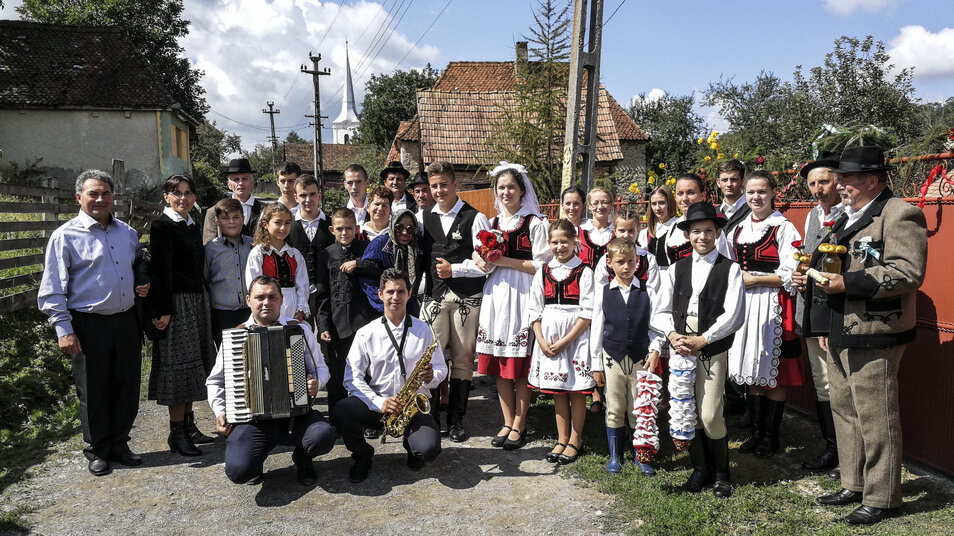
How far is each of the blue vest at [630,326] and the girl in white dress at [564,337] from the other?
0.23 metres

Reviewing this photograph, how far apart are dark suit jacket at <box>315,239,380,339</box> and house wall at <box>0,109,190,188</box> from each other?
74.4ft

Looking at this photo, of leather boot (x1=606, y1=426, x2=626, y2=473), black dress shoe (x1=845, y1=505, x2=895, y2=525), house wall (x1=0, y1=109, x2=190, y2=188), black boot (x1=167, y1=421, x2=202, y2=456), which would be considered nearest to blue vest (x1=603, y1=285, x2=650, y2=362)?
leather boot (x1=606, y1=426, x2=626, y2=473)

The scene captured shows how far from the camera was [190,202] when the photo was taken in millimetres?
5152

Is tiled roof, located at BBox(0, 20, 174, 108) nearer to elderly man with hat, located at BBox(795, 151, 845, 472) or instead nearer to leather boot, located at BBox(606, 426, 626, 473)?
leather boot, located at BBox(606, 426, 626, 473)

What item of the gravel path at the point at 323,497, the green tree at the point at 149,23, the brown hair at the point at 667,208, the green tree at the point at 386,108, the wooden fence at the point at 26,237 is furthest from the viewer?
the green tree at the point at 386,108

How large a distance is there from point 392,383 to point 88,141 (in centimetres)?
2500

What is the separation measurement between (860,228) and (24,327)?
28.1 ft

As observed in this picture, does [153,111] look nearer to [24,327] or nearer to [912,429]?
[24,327]

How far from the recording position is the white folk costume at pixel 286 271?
5.05 m

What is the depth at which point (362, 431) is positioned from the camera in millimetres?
4559

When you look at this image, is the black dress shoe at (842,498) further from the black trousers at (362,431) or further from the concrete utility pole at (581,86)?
the concrete utility pole at (581,86)

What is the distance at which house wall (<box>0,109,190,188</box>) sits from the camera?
2356 centimetres

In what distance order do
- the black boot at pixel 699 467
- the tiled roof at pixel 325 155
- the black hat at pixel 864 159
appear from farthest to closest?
the tiled roof at pixel 325 155
the black boot at pixel 699 467
the black hat at pixel 864 159

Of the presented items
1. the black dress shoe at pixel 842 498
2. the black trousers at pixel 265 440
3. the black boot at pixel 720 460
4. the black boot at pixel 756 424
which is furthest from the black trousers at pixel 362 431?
the black dress shoe at pixel 842 498
